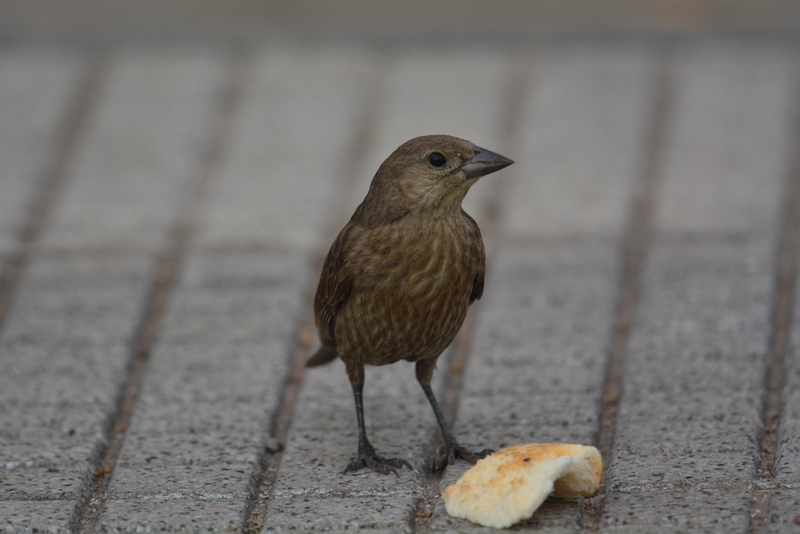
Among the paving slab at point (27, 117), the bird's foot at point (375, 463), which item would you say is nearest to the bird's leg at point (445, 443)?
the bird's foot at point (375, 463)

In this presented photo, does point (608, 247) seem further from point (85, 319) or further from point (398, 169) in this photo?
point (85, 319)

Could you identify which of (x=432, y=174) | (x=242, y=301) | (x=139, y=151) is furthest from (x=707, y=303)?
(x=139, y=151)

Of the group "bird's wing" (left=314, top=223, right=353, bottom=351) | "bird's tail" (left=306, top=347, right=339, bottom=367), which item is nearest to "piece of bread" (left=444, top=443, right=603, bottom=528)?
"bird's wing" (left=314, top=223, right=353, bottom=351)

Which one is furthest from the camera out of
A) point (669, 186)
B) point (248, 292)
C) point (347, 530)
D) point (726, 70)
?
point (726, 70)

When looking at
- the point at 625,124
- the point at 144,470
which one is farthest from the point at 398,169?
the point at 625,124

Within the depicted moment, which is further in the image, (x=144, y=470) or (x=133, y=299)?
(x=133, y=299)

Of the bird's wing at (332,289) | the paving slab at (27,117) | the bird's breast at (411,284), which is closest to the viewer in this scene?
the bird's breast at (411,284)

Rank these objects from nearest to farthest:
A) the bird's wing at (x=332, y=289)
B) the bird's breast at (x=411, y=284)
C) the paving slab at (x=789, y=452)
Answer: the paving slab at (x=789, y=452) → the bird's breast at (x=411, y=284) → the bird's wing at (x=332, y=289)

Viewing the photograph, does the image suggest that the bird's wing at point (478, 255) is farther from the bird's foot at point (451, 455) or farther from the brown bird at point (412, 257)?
the bird's foot at point (451, 455)

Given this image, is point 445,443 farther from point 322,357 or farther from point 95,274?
point 95,274
